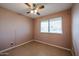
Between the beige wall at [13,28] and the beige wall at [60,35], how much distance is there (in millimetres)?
130

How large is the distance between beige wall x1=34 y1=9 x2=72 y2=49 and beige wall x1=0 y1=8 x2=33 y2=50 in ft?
0.43

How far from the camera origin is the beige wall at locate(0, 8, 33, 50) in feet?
3.52

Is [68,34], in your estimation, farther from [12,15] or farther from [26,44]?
[12,15]

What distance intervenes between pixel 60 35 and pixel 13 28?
0.82 meters

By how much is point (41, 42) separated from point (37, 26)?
1.10 feet

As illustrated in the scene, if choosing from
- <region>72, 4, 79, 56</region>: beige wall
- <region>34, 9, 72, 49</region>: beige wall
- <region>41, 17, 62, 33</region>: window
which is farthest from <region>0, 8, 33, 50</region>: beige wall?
<region>72, 4, 79, 56</region>: beige wall

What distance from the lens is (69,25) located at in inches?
42.8

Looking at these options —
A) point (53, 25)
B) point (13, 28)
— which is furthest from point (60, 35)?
point (13, 28)

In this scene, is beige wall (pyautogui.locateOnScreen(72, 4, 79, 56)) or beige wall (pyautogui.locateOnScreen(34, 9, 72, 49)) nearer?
→ beige wall (pyautogui.locateOnScreen(72, 4, 79, 56))

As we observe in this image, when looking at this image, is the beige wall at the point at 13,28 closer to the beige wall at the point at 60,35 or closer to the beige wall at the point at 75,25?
the beige wall at the point at 60,35

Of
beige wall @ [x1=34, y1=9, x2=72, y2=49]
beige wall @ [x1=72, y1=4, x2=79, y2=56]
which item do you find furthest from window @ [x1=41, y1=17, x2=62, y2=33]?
beige wall @ [x1=72, y1=4, x2=79, y2=56]

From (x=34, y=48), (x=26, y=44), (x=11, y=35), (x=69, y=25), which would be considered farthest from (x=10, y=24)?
(x=69, y=25)

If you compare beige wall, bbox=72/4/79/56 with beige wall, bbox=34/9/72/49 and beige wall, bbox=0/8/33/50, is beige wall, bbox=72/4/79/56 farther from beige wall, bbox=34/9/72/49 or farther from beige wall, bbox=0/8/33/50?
beige wall, bbox=0/8/33/50

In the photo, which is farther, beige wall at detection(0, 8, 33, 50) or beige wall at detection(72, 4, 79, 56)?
beige wall at detection(0, 8, 33, 50)
